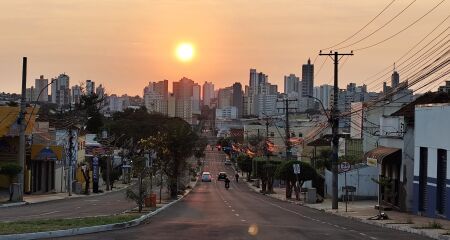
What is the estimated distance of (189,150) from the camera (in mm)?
52000

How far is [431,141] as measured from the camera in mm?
34812

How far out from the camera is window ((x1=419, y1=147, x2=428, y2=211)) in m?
36.0

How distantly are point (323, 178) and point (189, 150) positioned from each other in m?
17.1

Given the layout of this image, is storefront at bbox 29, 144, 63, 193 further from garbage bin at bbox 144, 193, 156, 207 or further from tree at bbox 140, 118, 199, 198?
garbage bin at bbox 144, 193, 156, 207

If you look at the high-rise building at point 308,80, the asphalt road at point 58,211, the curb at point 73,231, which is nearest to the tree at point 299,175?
the asphalt road at point 58,211

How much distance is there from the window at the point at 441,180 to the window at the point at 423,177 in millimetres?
1956

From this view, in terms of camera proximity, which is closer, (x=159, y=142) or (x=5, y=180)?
(x=159, y=142)

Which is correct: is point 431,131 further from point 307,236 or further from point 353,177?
point 353,177

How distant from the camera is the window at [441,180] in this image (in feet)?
109

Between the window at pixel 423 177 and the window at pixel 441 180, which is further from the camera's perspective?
the window at pixel 423 177

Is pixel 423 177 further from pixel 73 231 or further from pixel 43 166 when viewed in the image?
pixel 43 166

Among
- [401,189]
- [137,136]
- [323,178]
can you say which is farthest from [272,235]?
[137,136]

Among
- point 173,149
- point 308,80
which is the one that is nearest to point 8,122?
point 173,149

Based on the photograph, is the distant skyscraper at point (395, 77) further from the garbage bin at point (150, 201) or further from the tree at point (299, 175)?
the garbage bin at point (150, 201)
